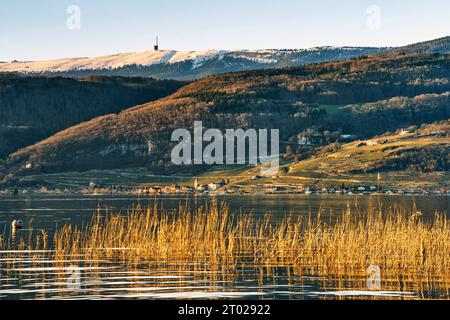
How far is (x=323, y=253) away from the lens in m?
56.0

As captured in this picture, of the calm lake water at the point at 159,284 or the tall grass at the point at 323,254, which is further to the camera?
the tall grass at the point at 323,254

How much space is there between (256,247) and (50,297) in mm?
24034

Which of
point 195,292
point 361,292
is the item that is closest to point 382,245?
point 361,292

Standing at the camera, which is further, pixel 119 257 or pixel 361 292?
pixel 119 257

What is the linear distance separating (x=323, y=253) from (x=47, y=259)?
689 inches

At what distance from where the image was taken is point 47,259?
5919cm

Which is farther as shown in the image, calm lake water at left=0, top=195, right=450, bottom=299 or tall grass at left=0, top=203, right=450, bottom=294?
tall grass at left=0, top=203, right=450, bottom=294

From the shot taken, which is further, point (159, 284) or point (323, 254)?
point (323, 254)

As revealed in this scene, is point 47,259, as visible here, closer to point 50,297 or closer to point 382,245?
point 50,297

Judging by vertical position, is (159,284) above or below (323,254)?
above

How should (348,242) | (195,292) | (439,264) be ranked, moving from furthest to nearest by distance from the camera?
1. (348,242)
2. (439,264)
3. (195,292)
